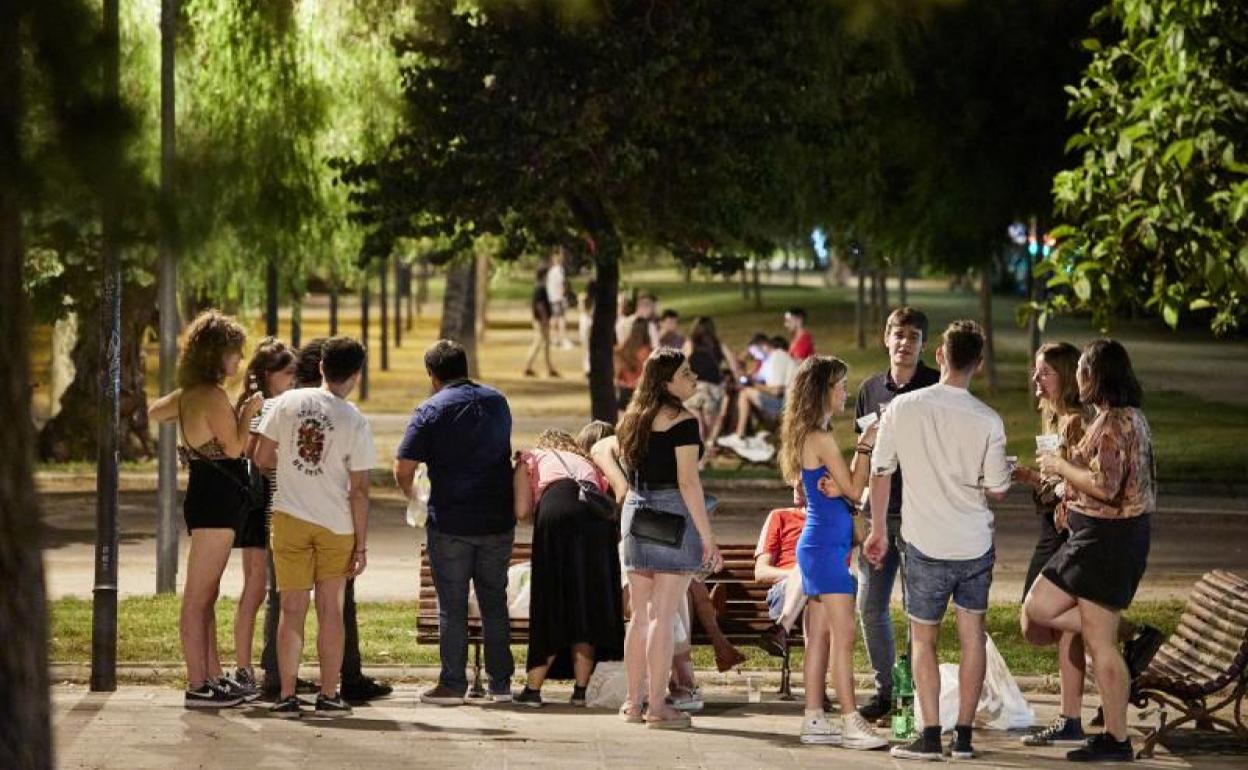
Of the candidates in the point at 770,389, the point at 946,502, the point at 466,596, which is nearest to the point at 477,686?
the point at 466,596

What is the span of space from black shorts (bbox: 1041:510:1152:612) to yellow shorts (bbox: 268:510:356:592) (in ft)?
10.7

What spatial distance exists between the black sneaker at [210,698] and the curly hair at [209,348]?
1.45m

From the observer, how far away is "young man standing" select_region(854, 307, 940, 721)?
11273mm

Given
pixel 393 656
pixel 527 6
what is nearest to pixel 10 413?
pixel 393 656

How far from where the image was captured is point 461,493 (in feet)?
38.3

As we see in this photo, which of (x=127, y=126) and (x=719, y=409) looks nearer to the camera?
(x=127, y=126)

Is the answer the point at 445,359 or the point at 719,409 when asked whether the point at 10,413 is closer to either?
the point at 445,359

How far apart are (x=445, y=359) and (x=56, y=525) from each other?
9782 mm

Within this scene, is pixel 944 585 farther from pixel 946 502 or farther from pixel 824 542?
pixel 824 542

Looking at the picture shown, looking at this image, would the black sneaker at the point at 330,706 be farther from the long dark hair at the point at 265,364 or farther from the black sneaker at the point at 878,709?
the black sneaker at the point at 878,709

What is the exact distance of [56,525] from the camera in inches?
814

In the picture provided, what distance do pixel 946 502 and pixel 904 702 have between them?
3.67ft

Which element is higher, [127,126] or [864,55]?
[864,55]

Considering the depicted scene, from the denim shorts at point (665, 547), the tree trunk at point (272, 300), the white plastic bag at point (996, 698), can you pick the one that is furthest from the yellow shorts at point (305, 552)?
the tree trunk at point (272, 300)
